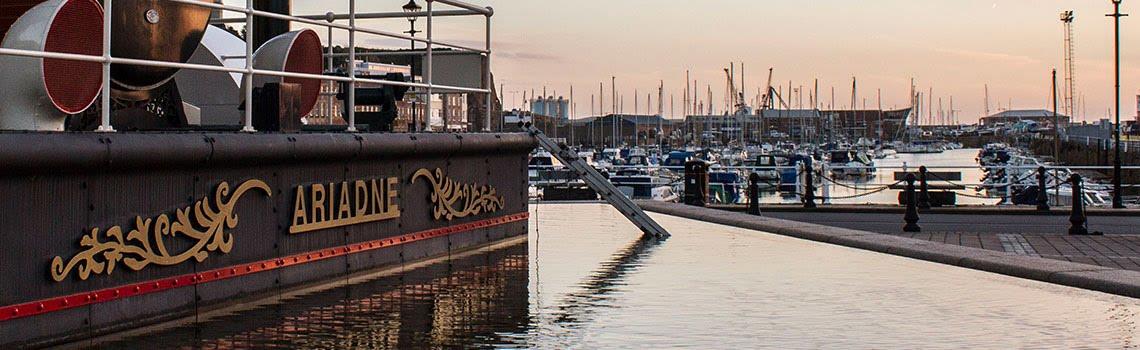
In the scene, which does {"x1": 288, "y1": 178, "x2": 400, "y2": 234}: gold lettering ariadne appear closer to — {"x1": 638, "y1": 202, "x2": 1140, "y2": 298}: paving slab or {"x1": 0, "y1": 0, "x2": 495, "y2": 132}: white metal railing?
{"x1": 0, "y1": 0, "x2": 495, "y2": 132}: white metal railing

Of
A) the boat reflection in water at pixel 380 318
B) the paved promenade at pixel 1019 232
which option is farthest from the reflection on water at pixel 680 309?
the paved promenade at pixel 1019 232

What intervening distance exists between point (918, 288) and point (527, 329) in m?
3.87

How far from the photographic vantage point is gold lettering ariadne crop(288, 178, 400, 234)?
1126cm

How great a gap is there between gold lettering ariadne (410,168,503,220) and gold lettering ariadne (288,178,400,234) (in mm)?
699

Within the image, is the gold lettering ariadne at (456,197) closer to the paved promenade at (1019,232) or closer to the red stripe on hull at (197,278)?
the red stripe on hull at (197,278)

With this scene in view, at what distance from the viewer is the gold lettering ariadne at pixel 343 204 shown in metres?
11.3

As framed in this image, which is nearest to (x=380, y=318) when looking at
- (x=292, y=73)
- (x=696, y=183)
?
(x=292, y=73)

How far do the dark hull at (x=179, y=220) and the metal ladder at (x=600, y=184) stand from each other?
3.49m

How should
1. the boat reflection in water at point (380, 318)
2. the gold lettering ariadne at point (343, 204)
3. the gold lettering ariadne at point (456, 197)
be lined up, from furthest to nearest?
the gold lettering ariadne at point (456, 197) → the gold lettering ariadne at point (343, 204) → the boat reflection in water at point (380, 318)

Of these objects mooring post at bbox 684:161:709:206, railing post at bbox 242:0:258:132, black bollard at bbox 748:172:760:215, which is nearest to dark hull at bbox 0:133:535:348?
railing post at bbox 242:0:258:132

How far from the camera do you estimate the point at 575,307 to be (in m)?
10.2

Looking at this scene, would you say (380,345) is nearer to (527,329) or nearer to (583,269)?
(527,329)

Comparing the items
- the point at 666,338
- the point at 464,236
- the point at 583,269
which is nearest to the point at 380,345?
the point at 666,338

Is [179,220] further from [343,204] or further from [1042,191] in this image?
[1042,191]
